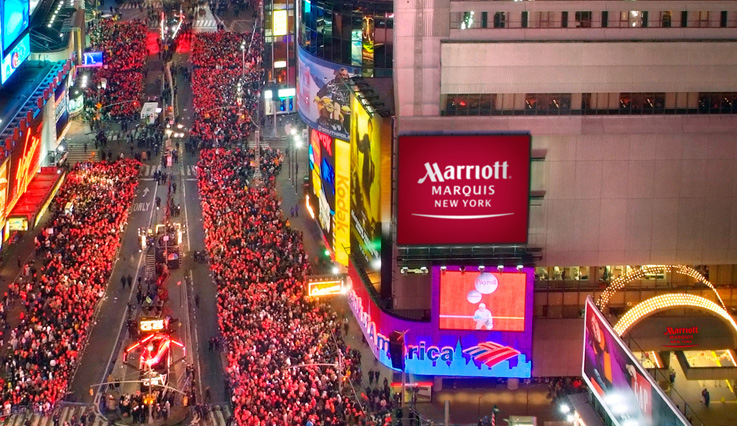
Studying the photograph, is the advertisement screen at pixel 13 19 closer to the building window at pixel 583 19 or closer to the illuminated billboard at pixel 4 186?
the illuminated billboard at pixel 4 186

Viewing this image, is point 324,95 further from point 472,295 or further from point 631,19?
point 631,19

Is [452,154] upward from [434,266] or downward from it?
upward

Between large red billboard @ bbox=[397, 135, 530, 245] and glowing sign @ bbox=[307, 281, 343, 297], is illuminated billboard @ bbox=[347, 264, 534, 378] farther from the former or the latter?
glowing sign @ bbox=[307, 281, 343, 297]

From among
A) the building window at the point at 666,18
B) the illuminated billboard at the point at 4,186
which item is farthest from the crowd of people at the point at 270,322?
the building window at the point at 666,18

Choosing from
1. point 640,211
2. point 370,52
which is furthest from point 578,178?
point 370,52

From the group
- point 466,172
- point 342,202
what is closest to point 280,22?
point 342,202

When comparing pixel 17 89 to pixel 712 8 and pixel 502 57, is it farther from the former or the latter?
pixel 712 8
